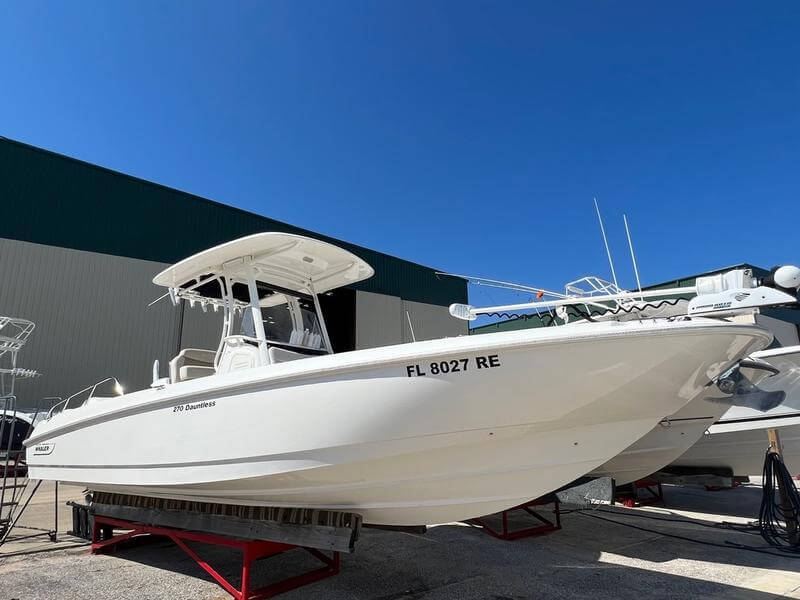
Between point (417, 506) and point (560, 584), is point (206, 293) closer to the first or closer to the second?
point (417, 506)

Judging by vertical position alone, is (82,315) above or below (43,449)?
above

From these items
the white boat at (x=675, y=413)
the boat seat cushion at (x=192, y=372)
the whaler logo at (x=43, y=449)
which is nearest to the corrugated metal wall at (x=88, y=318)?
the whaler logo at (x=43, y=449)

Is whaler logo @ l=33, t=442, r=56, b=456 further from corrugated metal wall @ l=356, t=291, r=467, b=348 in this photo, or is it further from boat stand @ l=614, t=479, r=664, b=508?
corrugated metal wall @ l=356, t=291, r=467, b=348

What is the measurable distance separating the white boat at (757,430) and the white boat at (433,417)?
314 centimetres

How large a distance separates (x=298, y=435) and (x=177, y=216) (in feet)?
39.1

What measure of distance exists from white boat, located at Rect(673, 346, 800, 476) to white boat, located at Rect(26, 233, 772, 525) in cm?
314

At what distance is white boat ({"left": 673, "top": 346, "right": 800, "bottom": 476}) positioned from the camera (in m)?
5.28

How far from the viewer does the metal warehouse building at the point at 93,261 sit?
10.9 metres

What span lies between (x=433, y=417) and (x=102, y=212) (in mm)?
12368

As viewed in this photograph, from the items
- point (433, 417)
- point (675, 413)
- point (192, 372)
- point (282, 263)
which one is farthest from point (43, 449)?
point (675, 413)

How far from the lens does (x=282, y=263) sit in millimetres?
4410

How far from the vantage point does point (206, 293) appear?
4.87 metres

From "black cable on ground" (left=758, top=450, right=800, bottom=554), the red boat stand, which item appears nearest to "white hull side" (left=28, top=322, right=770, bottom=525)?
the red boat stand

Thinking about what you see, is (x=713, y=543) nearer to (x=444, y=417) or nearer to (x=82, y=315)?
(x=444, y=417)
